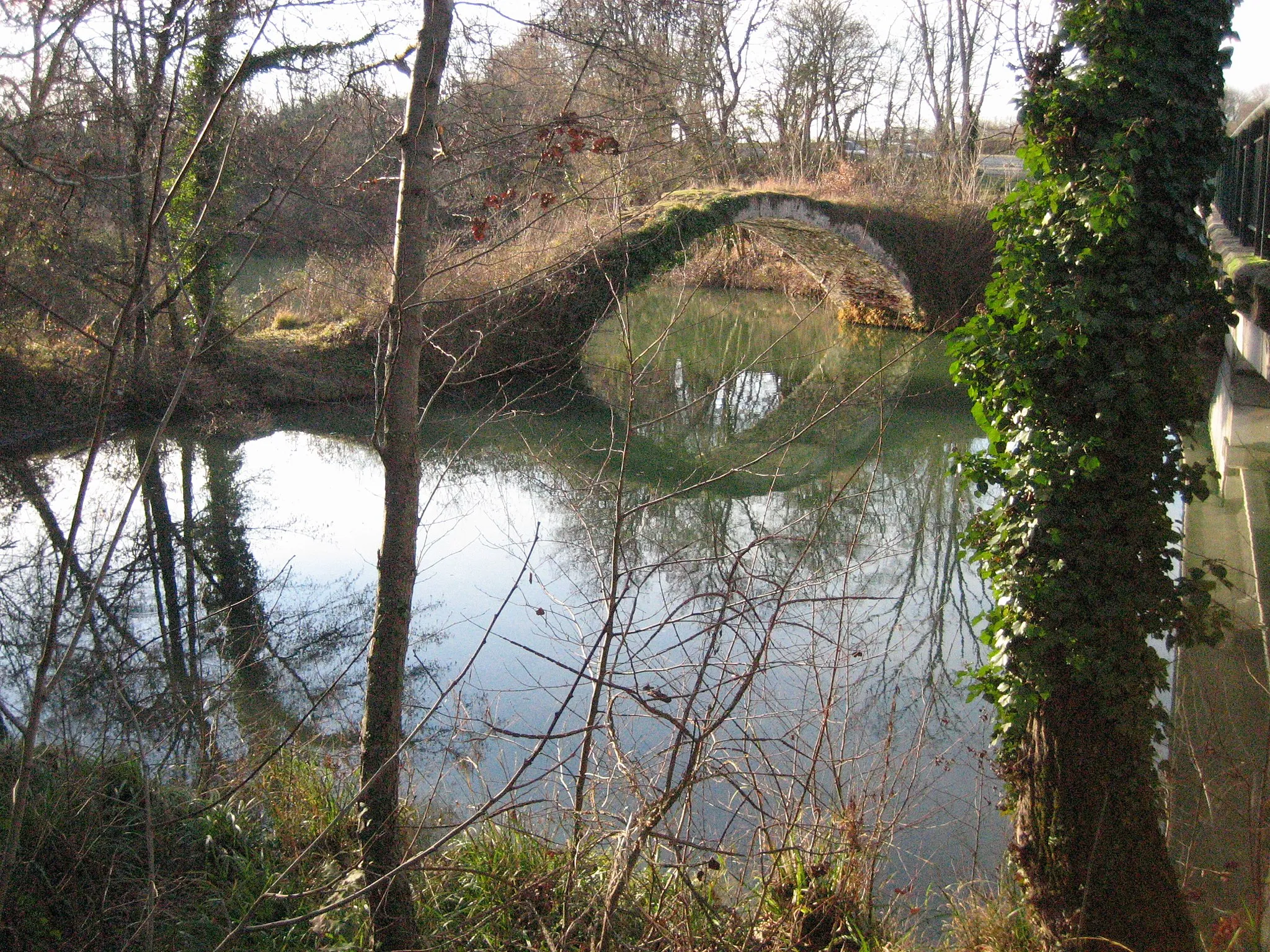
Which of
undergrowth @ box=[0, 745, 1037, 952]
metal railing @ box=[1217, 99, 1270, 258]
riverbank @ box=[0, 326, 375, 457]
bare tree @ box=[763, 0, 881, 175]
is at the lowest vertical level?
undergrowth @ box=[0, 745, 1037, 952]

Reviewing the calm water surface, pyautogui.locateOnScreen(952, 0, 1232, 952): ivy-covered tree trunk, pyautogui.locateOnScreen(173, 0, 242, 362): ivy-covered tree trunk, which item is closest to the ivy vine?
pyautogui.locateOnScreen(952, 0, 1232, 952): ivy-covered tree trunk

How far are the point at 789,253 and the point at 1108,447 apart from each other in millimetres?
16657

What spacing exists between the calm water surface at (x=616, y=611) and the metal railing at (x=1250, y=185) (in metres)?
2.46

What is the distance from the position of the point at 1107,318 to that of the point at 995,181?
64.3ft

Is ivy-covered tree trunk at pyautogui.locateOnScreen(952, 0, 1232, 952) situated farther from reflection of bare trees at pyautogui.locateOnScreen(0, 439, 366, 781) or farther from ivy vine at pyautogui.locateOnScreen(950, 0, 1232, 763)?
reflection of bare trees at pyautogui.locateOnScreen(0, 439, 366, 781)

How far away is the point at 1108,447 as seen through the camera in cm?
315

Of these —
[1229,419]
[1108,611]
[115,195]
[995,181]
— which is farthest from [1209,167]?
[995,181]

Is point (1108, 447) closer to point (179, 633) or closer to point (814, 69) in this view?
point (179, 633)

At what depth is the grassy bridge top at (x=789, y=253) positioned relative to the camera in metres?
12.7

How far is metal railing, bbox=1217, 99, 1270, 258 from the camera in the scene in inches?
234

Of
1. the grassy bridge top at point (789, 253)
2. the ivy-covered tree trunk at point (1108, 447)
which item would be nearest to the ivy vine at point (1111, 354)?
the ivy-covered tree trunk at point (1108, 447)

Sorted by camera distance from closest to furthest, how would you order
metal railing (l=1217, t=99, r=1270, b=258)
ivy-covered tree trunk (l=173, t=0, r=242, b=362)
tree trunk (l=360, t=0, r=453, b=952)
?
tree trunk (l=360, t=0, r=453, b=952) → metal railing (l=1217, t=99, r=1270, b=258) → ivy-covered tree trunk (l=173, t=0, r=242, b=362)

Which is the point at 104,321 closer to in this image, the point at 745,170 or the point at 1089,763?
the point at 1089,763

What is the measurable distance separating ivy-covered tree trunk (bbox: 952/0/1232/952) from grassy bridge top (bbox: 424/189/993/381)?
8.18 meters
